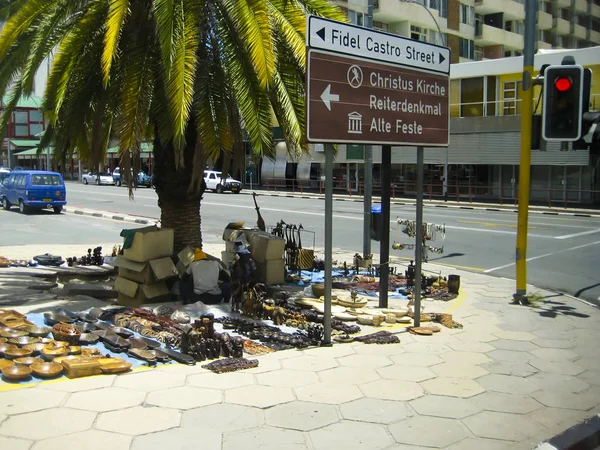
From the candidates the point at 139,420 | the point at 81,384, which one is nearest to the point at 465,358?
the point at 139,420

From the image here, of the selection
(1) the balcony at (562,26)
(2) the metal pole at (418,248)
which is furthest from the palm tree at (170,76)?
(1) the balcony at (562,26)

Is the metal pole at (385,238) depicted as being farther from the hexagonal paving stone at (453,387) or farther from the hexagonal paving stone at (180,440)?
the hexagonal paving stone at (180,440)

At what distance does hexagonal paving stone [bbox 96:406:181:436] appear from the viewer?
15.6 ft

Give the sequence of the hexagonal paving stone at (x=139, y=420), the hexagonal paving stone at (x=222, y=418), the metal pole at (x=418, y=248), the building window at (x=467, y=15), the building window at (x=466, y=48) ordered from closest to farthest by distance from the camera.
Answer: the hexagonal paving stone at (x=139, y=420)
the hexagonal paving stone at (x=222, y=418)
the metal pole at (x=418, y=248)
the building window at (x=467, y=15)
the building window at (x=466, y=48)

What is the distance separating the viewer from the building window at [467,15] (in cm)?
5022

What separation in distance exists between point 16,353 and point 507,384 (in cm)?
501

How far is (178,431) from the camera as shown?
4.75 metres

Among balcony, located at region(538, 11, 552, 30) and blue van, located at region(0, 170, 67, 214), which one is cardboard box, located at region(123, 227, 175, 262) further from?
balcony, located at region(538, 11, 552, 30)

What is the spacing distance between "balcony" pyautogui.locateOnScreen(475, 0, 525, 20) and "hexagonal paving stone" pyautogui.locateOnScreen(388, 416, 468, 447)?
52375 millimetres

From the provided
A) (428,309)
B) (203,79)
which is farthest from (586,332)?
(203,79)

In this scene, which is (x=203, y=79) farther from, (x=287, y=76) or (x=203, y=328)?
(x=203, y=328)

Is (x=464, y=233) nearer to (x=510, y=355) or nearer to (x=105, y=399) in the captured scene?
(x=510, y=355)

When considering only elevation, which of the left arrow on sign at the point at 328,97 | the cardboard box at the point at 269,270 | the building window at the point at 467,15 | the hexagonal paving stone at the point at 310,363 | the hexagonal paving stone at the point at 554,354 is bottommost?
the hexagonal paving stone at the point at 554,354

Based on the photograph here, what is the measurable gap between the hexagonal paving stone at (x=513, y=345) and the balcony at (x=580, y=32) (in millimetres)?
60791
